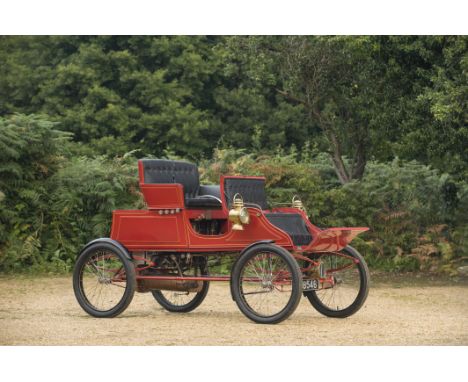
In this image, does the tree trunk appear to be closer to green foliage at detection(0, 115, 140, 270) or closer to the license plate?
green foliage at detection(0, 115, 140, 270)

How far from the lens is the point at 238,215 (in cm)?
971

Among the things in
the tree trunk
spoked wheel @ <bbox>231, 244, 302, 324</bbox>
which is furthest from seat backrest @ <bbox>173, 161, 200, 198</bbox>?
the tree trunk

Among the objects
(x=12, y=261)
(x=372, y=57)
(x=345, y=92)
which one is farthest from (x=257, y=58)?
(x=12, y=261)

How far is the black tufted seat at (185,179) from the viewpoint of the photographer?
10.5m

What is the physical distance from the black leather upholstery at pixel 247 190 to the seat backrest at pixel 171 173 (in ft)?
2.54

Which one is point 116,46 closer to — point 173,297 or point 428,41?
point 428,41

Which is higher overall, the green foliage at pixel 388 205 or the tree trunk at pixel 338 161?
the tree trunk at pixel 338 161

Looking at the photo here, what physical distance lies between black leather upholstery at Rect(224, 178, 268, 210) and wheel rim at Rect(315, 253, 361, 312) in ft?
3.14

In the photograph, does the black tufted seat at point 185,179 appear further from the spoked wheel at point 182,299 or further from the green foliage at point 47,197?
the green foliage at point 47,197

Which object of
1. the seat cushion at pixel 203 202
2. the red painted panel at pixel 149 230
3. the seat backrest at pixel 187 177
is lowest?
the red painted panel at pixel 149 230

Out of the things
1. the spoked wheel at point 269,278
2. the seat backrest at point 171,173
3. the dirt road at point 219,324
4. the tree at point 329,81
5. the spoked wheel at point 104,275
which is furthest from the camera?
the tree at point 329,81

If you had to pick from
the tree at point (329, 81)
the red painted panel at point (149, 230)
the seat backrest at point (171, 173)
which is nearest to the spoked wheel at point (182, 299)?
the red painted panel at point (149, 230)

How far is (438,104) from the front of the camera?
45.8ft

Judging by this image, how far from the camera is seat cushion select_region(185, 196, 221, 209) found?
409 inches
